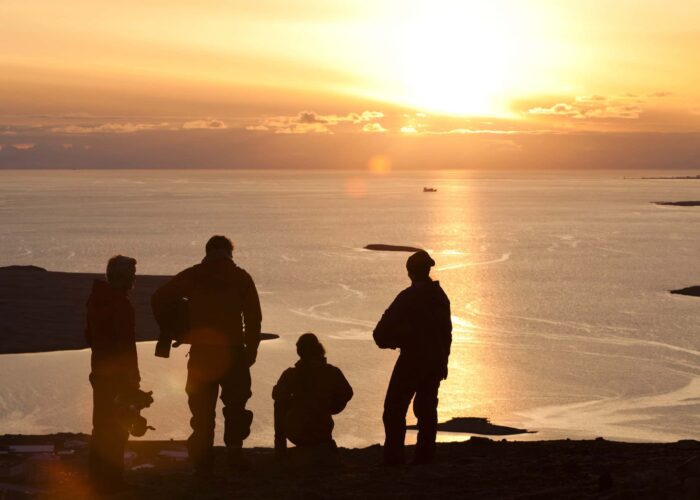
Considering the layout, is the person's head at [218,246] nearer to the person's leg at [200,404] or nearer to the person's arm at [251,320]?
the person's arm at [251,320]

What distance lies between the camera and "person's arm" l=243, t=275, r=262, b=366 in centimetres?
943

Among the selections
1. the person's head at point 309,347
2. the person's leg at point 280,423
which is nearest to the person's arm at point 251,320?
the person's head at point 309,347

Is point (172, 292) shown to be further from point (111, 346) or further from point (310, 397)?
point (310, 397)

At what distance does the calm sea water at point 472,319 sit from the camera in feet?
91.4

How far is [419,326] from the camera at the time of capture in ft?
33.6

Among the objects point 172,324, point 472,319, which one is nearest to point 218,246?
point 172,324

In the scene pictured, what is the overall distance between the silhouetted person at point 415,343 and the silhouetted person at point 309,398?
0.54 m

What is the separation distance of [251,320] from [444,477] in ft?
7.70

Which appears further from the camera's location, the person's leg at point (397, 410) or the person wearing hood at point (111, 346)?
the person's leg at point (397, 410)

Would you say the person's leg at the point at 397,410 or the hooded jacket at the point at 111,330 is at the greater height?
the hooded jacket at the point at 111,330

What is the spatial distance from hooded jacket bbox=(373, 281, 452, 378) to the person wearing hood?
256 centimetres

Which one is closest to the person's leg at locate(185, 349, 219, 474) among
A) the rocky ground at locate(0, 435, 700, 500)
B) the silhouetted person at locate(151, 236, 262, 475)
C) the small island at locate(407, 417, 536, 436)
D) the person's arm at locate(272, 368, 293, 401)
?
the silhouetted person at locate(151, 236, 262, 475)

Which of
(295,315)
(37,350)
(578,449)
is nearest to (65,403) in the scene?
(37,350)

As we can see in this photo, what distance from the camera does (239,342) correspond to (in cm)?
947
